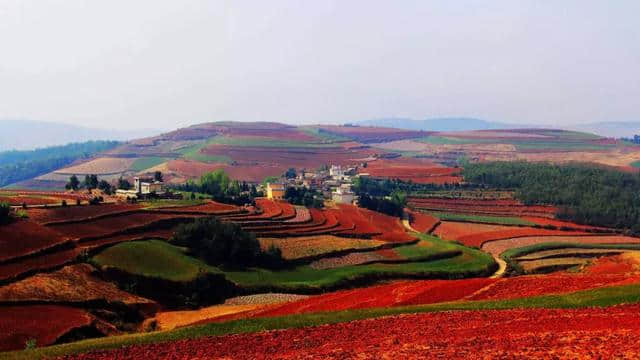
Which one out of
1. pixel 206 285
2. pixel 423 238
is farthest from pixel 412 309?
pixel 423 238

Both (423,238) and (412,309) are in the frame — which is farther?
(423,238)

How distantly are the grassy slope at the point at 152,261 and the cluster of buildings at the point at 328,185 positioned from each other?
45.9 metres

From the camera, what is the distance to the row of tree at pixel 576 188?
312 ft

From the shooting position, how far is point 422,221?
3602 inches

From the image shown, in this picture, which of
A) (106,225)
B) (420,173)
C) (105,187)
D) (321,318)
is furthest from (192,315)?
(420,173)

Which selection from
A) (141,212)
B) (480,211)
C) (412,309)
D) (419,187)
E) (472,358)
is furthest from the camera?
(419,187)

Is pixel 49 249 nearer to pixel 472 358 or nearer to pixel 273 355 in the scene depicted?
pixel 273 355

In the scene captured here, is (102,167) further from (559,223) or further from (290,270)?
(290,270)

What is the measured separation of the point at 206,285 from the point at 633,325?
27180 millimetres

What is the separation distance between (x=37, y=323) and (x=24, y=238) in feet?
43.6

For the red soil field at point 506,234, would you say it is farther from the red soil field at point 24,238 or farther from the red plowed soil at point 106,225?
the red soil field at point 24,238

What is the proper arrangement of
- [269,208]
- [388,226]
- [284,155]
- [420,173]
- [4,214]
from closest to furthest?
[4,214] → [269,208] → [388,226] → [420,173] → [284,155]

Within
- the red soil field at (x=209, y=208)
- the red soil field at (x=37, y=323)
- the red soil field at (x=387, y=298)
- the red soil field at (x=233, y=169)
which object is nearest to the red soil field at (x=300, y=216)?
the red soil field at (x=209, y=208)

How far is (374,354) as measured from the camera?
805 inches
